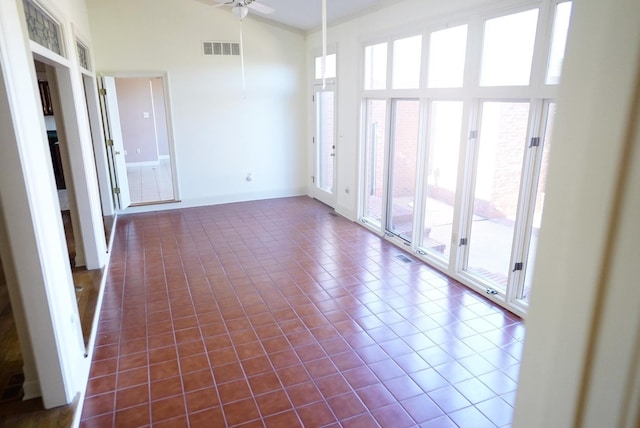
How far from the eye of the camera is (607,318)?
387 millimetres

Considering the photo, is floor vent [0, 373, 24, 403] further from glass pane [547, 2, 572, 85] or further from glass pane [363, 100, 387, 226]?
glass pane [363, 100, 387, 226]

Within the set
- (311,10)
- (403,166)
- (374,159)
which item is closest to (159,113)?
(311,10)

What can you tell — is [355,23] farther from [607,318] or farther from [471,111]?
[607,318]

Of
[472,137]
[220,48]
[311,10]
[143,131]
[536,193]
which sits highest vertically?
[311,10]

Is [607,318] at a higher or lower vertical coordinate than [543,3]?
lower

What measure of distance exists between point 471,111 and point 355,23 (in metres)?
2.58

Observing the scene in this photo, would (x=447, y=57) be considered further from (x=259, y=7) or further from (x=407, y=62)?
(x=259, y=7)

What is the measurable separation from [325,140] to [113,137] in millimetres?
3393

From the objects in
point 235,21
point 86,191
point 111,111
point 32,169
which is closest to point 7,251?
point 32,169

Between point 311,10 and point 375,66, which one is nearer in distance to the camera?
point 375,66

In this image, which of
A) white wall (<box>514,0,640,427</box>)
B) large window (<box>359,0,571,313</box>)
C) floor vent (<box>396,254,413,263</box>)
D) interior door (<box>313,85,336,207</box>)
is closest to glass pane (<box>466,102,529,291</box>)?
large window (<box>359,0,571,313</box>)

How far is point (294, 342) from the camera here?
3.34 m

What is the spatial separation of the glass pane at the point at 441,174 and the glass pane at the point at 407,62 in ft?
1.58

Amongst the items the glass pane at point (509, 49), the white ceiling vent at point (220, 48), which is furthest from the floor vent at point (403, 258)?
the white ceiling vent at point (220, 48)
